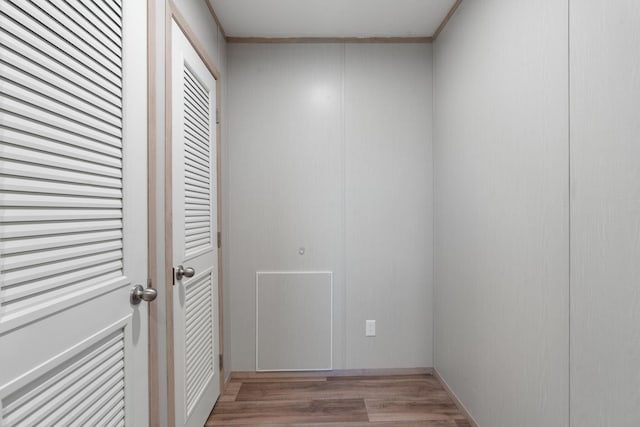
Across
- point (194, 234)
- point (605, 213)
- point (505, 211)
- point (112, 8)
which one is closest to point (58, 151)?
point (112, 8)

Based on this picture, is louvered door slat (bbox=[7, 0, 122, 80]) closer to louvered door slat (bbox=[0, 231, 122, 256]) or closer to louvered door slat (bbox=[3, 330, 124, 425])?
louvered door slat (bbox=[0, 231, 122, 256])

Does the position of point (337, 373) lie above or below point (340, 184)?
below

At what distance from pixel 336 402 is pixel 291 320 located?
60 cm

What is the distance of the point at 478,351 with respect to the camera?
1.92 metres

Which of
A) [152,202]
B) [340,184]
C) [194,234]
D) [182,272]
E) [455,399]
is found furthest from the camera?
[340,184]

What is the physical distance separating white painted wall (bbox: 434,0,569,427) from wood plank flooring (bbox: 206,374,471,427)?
0.61ft

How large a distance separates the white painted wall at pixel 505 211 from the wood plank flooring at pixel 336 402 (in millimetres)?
187

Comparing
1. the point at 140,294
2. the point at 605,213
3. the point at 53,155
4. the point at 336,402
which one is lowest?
the point at 336,402

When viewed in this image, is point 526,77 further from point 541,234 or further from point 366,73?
point 366,73

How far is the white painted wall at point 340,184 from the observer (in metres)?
2.57

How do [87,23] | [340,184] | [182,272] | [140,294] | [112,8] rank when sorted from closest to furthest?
[87,23]
[112,8]
[140,294]
[182,272]
[340,184]

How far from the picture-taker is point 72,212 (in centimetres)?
96

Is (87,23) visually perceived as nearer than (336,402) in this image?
Yes

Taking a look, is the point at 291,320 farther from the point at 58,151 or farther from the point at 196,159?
the point at 58,151
